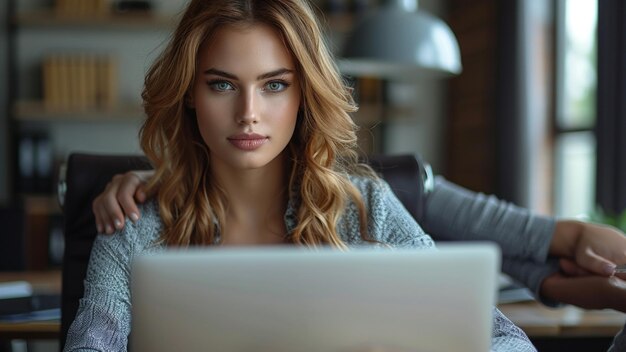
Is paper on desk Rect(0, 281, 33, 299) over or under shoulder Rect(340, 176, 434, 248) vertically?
under

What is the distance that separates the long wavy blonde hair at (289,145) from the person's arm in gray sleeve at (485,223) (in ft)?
0.83

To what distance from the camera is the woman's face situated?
147cm

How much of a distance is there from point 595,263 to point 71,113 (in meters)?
3.30

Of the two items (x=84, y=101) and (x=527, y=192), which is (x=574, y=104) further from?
(x=84, y=101)

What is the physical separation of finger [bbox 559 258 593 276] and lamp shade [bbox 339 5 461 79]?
1.05 m

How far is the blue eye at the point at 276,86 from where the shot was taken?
1.51 metres

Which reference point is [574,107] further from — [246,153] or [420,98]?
[246,153]

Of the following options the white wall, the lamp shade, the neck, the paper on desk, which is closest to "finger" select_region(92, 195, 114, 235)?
the neck

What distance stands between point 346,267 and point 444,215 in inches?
42.6

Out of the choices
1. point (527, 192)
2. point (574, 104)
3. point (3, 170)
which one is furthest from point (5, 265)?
point (574, 104)

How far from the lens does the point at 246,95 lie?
1462mm

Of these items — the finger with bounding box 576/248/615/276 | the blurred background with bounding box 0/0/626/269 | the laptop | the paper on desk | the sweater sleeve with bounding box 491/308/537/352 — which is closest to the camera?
the laptop

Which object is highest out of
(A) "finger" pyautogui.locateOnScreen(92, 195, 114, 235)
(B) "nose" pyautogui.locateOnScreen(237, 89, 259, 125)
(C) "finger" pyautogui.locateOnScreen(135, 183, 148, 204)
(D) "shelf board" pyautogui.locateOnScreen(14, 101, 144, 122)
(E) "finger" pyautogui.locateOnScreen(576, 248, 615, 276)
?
(B) "nose" pyautogui.locateOnScreen(237, 89, 259, 125)

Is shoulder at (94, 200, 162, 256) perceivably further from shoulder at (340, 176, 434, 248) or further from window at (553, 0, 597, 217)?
window at (553, 0, 597, 217)
